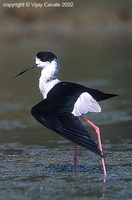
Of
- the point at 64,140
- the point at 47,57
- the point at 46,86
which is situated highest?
the point at 47,57

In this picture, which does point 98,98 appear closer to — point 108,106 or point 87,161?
point 87,161

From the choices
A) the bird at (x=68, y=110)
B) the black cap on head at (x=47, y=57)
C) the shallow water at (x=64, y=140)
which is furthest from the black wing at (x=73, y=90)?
the shallow water at (x=64, y=140)

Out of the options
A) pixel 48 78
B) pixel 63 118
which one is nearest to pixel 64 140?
pixel 48 78

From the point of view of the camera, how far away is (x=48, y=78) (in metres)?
8.94

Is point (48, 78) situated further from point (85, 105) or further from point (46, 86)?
point (85, 105)

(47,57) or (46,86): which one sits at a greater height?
(47,57)

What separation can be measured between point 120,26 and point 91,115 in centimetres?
1609

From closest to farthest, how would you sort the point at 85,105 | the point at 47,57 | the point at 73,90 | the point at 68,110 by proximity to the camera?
the point at 68,110 → the point at 85,105 → the point at 73,90 → the point at 47,57

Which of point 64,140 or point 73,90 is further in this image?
point 64,140

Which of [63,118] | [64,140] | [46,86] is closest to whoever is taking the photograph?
[63,118]

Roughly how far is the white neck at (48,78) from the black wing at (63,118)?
49 centimetres

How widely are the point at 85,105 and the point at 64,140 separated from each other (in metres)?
2.44

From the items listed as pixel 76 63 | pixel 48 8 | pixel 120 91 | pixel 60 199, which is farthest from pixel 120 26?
pixel 60 199

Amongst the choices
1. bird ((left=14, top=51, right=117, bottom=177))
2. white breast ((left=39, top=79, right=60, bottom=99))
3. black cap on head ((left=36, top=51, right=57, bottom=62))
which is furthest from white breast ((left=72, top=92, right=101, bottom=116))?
black cap on head ((left=36, top=51, right=57, bottom=62))
